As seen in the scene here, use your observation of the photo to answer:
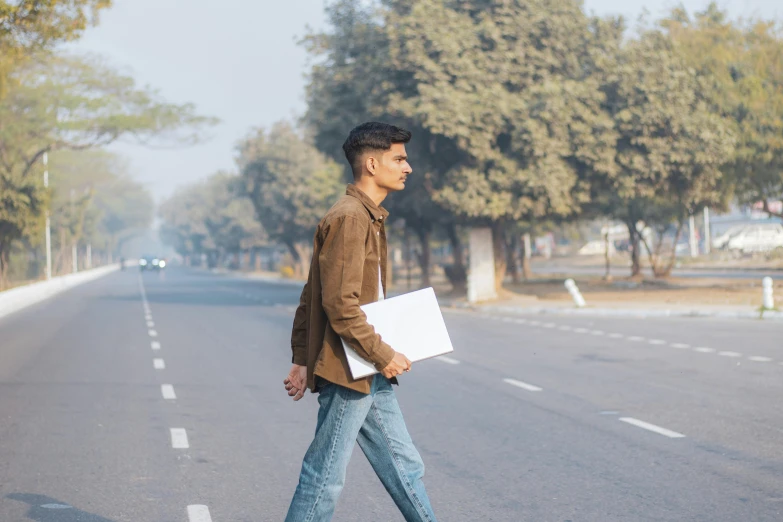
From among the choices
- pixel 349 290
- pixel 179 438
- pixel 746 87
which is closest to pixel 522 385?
pixel 179 438

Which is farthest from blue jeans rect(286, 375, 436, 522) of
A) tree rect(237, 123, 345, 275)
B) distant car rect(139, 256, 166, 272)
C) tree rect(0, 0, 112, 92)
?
distant car rect(139, 256, 166, 272)

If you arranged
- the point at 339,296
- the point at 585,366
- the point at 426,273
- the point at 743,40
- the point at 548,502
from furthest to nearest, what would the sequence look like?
the point at 426,273 → the point at 743,40 → the point at 585,366 → the point at 548,502 → the point at 339,296

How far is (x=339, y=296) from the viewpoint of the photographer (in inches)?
165

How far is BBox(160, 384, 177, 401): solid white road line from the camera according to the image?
39.3ft

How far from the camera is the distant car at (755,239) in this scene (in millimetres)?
70475

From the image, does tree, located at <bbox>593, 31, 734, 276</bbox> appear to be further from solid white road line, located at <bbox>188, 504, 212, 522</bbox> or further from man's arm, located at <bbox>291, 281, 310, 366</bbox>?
man's arm, located at <bbox>291, 281, 310, 366</bbox>

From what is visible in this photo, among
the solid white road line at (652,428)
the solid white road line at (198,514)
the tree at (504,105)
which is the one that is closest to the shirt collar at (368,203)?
the solid white road line at (198,514)

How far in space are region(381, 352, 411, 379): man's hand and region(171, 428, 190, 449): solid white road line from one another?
4888 millimetres

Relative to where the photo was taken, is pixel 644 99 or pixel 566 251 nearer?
pixel 644 99

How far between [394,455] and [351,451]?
0.18 m

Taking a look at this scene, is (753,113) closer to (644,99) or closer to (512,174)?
(644,99)

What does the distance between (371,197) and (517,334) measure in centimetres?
1651

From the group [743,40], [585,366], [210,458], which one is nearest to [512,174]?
[743,40]

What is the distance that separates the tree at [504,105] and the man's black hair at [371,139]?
24.6m
